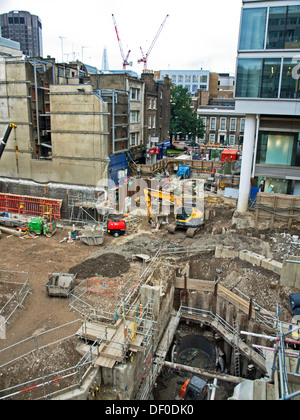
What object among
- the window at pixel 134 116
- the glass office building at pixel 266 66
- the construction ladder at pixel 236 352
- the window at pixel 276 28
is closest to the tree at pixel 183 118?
the window at pixel 134 116

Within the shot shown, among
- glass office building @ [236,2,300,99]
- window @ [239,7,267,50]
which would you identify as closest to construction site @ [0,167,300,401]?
glass office building @ [236,2,300,99]

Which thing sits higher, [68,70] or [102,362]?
[68,70]

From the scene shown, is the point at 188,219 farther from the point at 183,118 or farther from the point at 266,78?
the point at 183,118

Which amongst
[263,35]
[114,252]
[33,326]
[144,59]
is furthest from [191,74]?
[33,326]

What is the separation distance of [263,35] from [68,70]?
24344 mm

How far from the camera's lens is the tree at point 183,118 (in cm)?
6019

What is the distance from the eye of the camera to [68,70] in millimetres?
40156

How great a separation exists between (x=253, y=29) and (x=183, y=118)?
119ft

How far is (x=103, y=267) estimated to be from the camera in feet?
67.1

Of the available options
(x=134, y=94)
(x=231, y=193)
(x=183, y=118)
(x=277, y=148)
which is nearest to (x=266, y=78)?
(x=277, y=148)

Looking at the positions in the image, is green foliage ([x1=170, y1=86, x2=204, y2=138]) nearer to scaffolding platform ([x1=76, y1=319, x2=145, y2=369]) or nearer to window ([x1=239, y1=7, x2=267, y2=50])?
window ([x1=239, y1=7, x2=267, y2=50])
